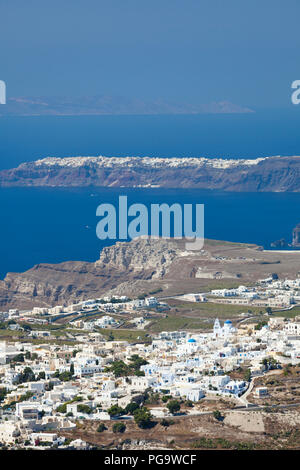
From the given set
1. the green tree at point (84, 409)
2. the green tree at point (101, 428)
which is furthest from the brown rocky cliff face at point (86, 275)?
the green tree at point (101, 428)

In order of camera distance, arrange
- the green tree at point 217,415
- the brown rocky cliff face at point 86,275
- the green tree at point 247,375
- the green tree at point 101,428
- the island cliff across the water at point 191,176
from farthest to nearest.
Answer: the island cliff across the water at point 191,176, the brown rocky cliff face at point 86,275, the green tree at point 247,375, the green tree at point 217,415, the green tree at point 101,428

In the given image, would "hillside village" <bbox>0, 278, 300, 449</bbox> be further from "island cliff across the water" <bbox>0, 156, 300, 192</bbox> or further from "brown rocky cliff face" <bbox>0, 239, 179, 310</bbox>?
"island cliff across the water" <bbox>0, 156, 300, 192</bbox>

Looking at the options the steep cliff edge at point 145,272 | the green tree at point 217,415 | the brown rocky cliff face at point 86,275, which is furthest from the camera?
the brown rocky cliff face at point 86,275

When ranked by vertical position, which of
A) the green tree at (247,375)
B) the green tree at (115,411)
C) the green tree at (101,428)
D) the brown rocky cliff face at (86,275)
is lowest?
the green tree at (101,428)

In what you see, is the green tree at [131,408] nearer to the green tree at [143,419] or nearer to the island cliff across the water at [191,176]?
the green tree at [143,419]

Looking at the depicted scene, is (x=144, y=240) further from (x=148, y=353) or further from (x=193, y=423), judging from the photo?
(x=193, y=423)

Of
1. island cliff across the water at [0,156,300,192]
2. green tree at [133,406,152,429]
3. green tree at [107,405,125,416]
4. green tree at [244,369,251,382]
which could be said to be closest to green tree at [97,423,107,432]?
green tree at [133,406,152,429]

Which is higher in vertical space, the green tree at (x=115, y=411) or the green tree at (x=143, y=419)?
the green tree at (x=115, y=411)
